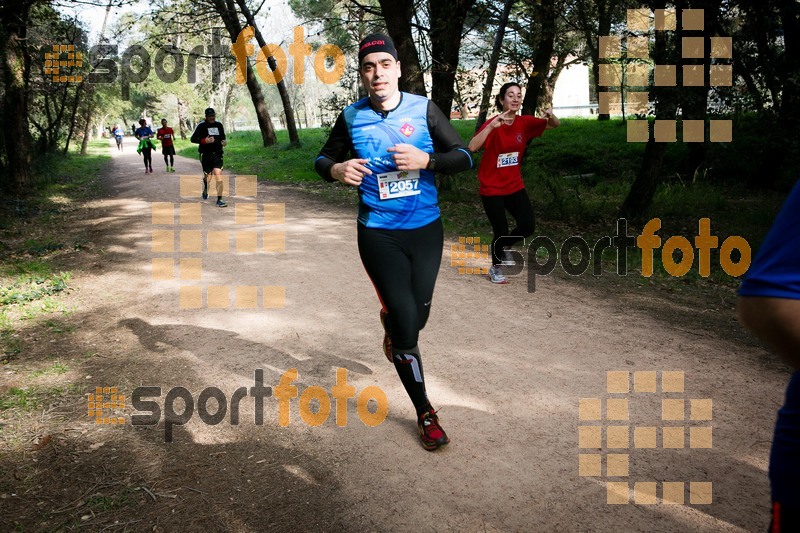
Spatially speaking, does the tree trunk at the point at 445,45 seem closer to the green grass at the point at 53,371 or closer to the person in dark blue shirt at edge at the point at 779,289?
the green grass at the point at 53,371

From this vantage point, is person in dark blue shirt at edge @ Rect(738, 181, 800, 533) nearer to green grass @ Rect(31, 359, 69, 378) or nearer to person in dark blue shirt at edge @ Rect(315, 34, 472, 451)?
person in dark blue shirt at edge @ Rect(315, 34, 472, 451)

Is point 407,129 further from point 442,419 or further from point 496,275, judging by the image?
point 496,275

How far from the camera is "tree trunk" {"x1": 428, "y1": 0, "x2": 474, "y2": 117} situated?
40.0ft

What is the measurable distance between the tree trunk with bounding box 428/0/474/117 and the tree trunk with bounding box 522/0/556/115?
1797mm

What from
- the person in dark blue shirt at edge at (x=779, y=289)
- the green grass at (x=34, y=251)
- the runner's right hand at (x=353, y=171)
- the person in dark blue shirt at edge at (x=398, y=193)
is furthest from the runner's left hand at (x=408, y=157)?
the green grass at (x=34, y=251)

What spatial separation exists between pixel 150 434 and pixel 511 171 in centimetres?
496

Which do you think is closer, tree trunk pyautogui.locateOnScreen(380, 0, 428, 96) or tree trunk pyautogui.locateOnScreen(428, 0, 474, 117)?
tree trunk pyautogui.locateOnScreen(380, 0, 428, 96)

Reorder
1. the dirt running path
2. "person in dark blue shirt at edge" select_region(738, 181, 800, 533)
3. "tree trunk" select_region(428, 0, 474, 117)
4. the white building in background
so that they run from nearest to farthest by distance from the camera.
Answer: "person in dark blue shirt at edge" select_region(738, 181, 800, 533), the dirt running path, "tree trunk" select_region(428, 0, 474, 117), the white building in background

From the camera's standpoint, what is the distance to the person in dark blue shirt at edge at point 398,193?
3465 mm

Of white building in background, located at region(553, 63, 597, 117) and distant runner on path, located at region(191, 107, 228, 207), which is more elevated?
white building in background, located at region(553, 63, 597, 117)

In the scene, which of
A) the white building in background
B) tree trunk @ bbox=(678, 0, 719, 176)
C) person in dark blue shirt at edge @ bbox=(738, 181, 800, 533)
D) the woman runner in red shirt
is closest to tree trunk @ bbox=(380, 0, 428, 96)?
tree trunk @ bbox=(678, 0, 719, 176)

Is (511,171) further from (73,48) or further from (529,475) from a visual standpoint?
(73,48)

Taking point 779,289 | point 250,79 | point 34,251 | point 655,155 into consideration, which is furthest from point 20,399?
point 250,79

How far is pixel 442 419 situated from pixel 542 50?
484 inches
